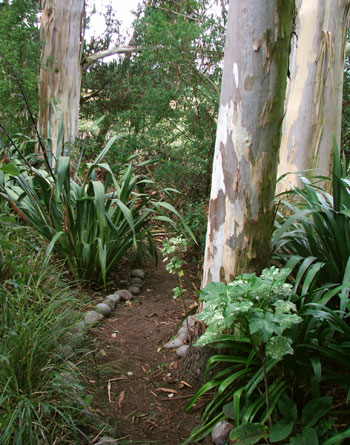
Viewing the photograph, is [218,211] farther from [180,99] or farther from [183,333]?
[180,99]

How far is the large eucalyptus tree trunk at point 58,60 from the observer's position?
6.31 m

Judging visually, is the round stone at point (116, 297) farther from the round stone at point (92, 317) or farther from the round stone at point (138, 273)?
the round stone at point (138, 273)

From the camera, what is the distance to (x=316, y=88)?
4.65 meters

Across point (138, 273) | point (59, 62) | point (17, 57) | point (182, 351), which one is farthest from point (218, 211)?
point (59, 62)

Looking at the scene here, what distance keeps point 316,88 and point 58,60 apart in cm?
379

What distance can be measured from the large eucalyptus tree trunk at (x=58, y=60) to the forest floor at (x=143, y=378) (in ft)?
12.0

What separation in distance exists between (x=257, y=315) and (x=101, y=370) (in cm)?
127

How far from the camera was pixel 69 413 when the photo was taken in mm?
2094

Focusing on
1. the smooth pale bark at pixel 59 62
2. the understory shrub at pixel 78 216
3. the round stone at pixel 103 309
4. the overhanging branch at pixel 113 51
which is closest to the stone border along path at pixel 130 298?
the round stone at pixel 103 309

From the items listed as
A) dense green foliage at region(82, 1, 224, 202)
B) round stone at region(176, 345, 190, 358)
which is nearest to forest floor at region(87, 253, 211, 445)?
round stone at region(176, 345, 190, 358)

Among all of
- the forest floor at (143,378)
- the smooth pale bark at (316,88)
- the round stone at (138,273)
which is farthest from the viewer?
the smooth pale bark at (316,88)

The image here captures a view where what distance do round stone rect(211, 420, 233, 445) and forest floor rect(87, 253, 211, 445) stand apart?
167 millimetres

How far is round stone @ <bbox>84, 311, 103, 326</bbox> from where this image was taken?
10.5 feet

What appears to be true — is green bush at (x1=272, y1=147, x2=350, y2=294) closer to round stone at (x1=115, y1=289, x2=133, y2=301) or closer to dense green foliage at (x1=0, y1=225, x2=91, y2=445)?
dense green foliage at (x1=0, y1=225, x2=91, y2=445)
